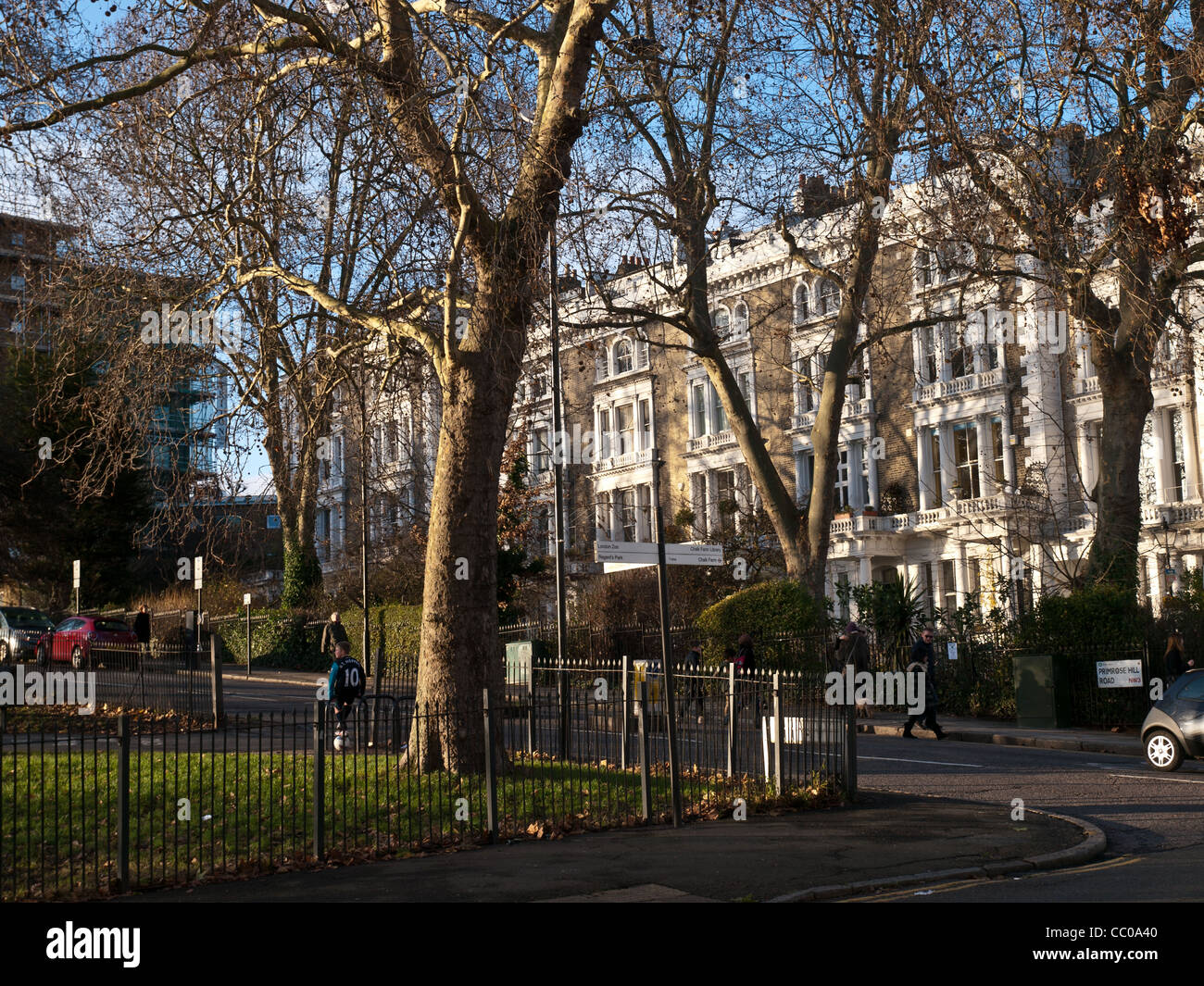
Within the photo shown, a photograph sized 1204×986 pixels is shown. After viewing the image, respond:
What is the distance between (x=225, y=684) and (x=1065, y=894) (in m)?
27.2

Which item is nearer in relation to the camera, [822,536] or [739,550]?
[822,536]

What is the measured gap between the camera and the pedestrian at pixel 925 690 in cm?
2366

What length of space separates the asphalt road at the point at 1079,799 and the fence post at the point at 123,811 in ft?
18.4

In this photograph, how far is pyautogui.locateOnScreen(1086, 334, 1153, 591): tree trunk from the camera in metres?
25.7

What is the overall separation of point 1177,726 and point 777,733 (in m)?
7.02

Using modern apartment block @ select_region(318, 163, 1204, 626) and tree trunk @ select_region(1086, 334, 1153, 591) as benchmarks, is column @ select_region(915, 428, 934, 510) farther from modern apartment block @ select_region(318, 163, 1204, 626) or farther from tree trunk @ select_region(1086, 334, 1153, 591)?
tree trunk @ select_region(1086, 334, 1153, 591)

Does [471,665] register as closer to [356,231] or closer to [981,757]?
[356,231]

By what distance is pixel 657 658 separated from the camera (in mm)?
31266

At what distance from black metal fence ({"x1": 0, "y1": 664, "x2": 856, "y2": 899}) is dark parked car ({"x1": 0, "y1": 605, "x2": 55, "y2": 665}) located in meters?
18.4

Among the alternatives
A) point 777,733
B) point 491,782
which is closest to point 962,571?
point 777,733

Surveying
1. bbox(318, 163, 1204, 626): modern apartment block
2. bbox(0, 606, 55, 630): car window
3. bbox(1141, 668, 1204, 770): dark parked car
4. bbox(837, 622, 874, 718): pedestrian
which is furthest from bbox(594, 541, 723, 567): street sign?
bbox(0, 606, 55, 630): car window

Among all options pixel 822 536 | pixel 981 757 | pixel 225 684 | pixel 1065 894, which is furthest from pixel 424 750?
pixel 225 684

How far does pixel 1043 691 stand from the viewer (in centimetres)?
2525
